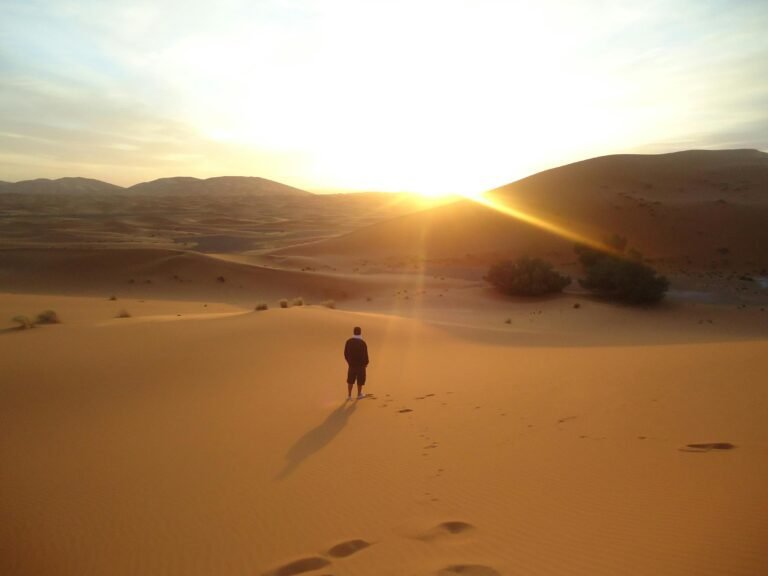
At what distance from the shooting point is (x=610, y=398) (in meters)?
8.41

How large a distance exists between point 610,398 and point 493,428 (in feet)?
7.25

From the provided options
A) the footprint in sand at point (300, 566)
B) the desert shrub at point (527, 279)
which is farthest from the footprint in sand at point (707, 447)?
the desert shrub at point (527, 279)

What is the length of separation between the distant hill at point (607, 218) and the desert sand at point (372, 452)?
2922 cm

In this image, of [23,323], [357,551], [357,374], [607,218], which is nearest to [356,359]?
[357,374]

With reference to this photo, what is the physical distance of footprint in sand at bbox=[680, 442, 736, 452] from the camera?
588cm

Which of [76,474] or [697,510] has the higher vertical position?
[697,510]

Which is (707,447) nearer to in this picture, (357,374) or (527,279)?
(357,374)

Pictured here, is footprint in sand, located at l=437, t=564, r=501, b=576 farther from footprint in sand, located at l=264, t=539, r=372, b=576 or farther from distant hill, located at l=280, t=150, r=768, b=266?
distant hill, located at l=280, t=150, r=768, b=266

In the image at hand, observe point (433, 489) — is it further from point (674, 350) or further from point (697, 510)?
point (674, 350)

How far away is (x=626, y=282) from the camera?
83.1 feet

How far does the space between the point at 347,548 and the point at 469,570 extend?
1.06 m

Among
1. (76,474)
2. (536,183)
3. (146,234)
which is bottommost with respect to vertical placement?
(76,474)

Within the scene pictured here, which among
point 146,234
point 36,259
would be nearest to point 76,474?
point 36,259

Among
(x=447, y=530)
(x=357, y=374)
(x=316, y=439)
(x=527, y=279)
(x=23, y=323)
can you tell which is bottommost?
(x=316, y=439)
